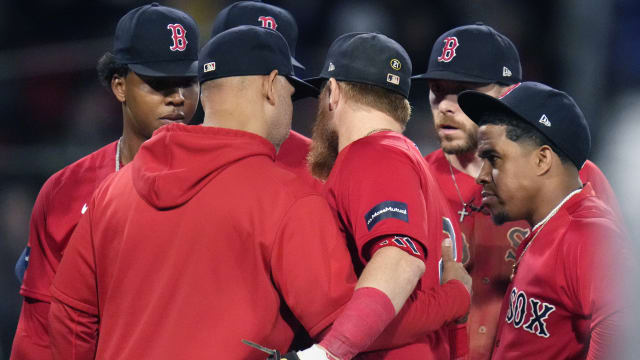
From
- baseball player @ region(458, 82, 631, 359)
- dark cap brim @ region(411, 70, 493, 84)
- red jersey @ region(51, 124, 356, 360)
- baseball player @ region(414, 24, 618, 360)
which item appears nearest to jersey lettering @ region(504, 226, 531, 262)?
baseball player @ region(414, 24, 618, 360)

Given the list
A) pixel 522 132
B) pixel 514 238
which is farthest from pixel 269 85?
pixel 514 238

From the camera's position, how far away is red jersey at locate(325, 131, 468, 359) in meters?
2.29

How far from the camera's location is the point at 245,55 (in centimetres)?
234

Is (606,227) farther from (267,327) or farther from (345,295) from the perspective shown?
(267,327)

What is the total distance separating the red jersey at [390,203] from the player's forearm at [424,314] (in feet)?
0.06

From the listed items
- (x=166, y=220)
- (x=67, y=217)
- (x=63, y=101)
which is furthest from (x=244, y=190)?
(x=63, y=101)

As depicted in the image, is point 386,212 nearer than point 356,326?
No

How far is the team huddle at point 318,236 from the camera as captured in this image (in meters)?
2.14

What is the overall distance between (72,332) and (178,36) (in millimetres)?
1521

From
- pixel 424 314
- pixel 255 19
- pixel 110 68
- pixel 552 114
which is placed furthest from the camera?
pixel 255 19

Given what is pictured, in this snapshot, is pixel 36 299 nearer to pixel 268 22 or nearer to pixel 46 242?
pixel 46 242

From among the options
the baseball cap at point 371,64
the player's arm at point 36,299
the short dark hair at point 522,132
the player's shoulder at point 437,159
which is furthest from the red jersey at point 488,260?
the player's arm at point 36,299

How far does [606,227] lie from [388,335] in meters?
0.84

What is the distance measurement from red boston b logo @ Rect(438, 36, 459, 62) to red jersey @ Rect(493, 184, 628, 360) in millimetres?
1111
